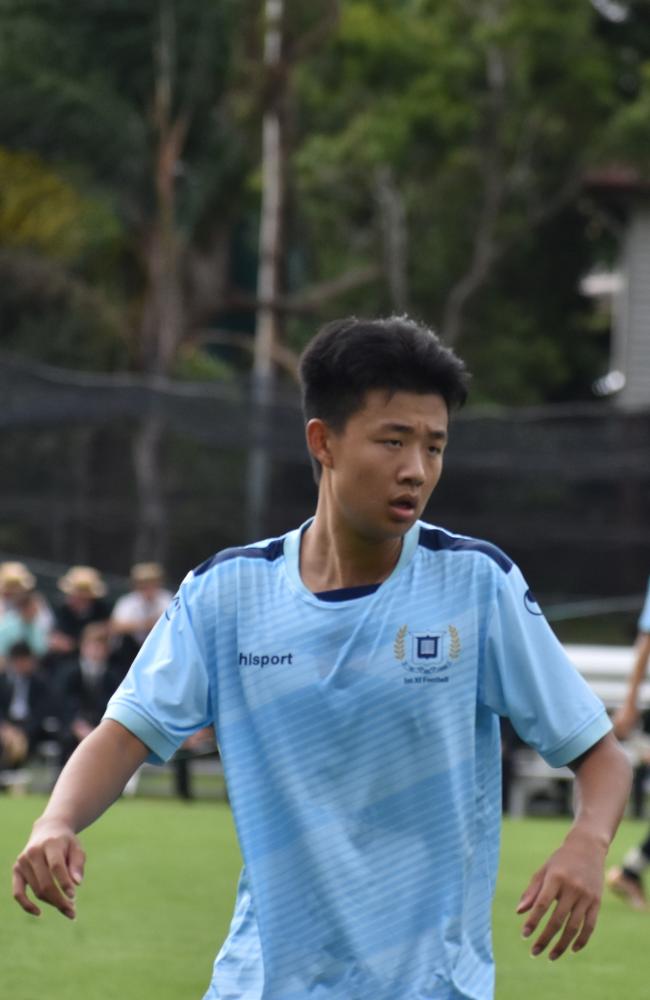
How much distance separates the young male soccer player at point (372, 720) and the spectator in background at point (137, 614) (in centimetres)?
1510

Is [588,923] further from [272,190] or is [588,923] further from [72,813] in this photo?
[272,190]

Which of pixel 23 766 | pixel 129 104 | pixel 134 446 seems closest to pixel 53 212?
pixel 129 104

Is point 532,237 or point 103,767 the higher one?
point 532,237

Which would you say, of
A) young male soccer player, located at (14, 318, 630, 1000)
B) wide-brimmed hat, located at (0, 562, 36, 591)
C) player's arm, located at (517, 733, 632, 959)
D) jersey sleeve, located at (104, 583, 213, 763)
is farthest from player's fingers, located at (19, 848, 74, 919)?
wide-brimmed hat, located at (0, 562, 36, 591)

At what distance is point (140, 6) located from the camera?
1331 inches

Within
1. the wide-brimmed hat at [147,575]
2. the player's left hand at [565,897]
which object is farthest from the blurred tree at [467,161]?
the player's left hand at [565,897]

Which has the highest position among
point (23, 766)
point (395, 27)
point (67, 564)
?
point (395, 27)

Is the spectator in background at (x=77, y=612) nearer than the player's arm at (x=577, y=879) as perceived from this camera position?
No

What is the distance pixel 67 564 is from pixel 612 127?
13834 mm

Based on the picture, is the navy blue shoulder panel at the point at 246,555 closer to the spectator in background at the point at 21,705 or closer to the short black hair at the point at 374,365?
the short black hair at the point at 374,365

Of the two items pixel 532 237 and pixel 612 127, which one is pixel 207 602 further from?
pixel 532 237

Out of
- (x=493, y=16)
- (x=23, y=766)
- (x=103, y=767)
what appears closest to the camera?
(x=103, y=767)

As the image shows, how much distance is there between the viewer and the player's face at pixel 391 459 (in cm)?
402

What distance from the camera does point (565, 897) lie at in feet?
12.5
